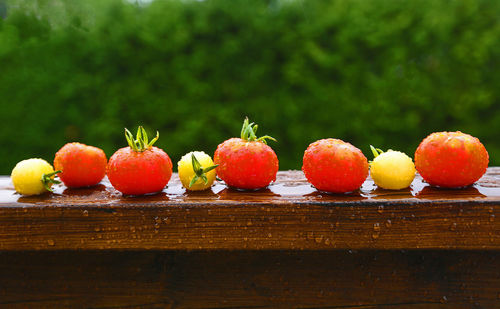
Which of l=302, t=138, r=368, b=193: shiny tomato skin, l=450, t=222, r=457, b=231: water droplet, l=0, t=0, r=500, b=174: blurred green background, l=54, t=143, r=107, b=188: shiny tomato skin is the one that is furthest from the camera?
l=0, t=0, r=500, b=174: blurred green background

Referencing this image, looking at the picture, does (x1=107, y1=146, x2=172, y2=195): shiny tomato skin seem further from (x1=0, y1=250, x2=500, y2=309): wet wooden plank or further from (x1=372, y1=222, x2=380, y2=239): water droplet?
(x1=372, y1=222, x2=380, y2=239): water droplet

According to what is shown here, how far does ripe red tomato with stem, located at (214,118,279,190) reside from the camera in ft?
4.28

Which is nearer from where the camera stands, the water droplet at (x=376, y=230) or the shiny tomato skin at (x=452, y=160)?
the water droplet at (x=376, y=230)

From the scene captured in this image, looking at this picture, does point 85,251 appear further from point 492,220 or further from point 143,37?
point 143,37

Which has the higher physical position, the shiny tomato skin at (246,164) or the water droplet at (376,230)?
the shiny tomato skin at (246,164)

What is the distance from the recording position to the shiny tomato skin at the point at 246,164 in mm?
1305

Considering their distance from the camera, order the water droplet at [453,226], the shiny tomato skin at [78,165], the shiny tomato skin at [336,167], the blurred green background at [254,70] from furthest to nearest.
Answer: the blurred green background at [254,70] → the shiny tomato skin at [78,165] → the shiny tomato skin at [336,167] → the water droplet at [453,226]

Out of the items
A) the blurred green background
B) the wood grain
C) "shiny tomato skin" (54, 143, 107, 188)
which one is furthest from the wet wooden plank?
the blurred green background

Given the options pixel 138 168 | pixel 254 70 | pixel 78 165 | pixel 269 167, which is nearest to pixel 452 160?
pixel 269 167

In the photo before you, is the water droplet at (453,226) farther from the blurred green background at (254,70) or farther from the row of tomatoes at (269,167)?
the blurred green background at (254,70)

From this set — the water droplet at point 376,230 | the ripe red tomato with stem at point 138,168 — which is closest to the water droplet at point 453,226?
the water droplet at point 376,230

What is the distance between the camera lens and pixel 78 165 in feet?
4.66

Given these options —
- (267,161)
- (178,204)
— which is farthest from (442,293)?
(178,204)

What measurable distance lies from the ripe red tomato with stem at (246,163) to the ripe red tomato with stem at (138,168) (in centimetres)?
18
